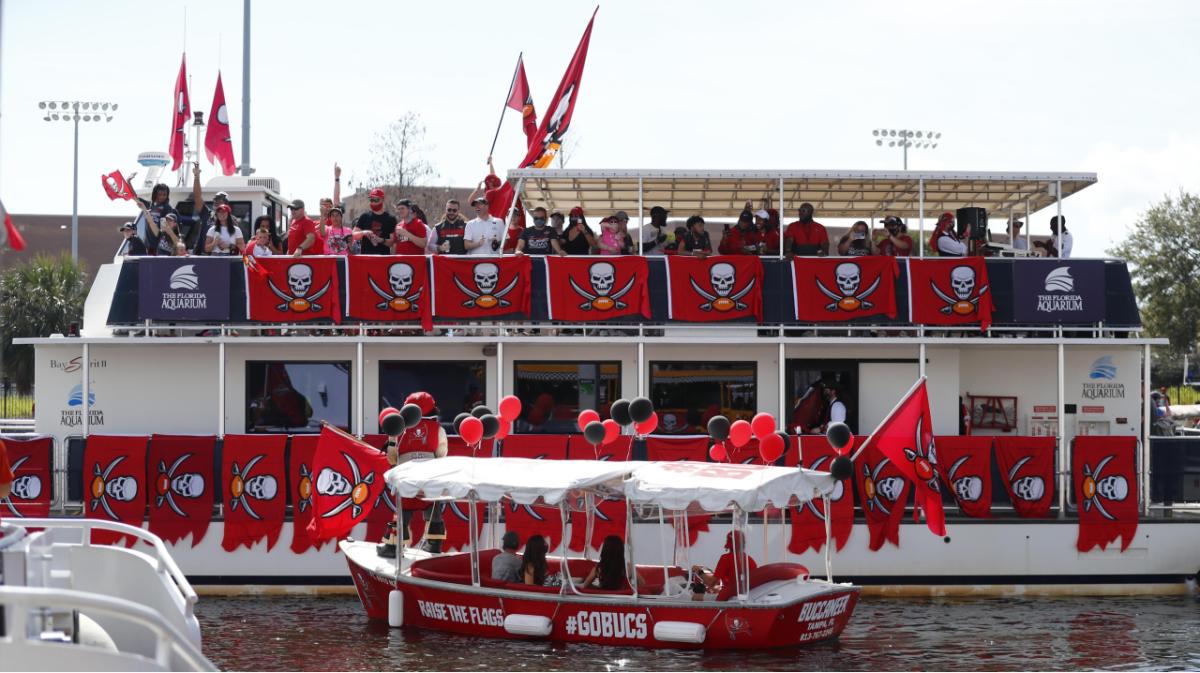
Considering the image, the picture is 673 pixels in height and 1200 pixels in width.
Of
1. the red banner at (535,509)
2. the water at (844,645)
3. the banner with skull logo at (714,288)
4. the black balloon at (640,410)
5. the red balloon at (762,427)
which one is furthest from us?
the banner with skull logo at (714,288)

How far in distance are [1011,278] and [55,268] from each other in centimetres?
3505

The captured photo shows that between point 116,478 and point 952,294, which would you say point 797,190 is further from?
point 116,478

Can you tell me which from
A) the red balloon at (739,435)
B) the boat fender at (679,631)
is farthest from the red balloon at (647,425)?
the boat fender at (679,631)

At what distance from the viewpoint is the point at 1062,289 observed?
1994cm

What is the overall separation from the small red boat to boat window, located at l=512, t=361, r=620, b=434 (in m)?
3.94

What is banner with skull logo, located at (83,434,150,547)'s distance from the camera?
62.6 ft

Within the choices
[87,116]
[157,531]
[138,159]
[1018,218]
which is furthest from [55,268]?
[1018,218]

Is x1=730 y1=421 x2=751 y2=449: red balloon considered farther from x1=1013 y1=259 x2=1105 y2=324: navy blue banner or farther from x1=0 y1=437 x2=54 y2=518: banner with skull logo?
x1=0 y1=437 x2=54 y2=518: banner with skull logo

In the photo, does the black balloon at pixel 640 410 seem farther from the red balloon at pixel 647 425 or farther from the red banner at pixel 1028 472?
the red banner at pixel 1028 472

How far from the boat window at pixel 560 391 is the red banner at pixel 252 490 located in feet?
12.0

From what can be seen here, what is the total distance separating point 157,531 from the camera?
62.0ft

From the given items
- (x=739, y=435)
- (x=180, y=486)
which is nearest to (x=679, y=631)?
(x=739, y=435)

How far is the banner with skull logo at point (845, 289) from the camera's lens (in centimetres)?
1998

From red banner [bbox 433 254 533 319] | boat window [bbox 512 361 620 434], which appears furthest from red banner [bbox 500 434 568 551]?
red banner [bbox 433 254 533 319]
